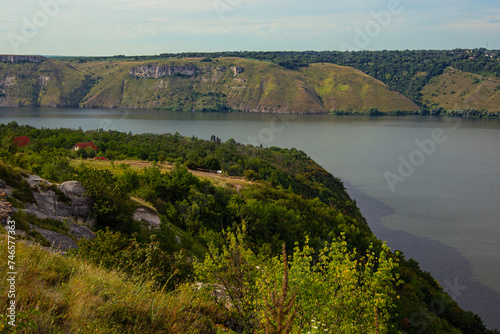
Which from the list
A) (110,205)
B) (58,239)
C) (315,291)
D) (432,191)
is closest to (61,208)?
(110,205)

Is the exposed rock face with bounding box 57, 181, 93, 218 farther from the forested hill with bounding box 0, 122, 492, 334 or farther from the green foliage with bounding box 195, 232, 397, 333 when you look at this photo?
the green foliage with bounding box 195, 232, 397, 333

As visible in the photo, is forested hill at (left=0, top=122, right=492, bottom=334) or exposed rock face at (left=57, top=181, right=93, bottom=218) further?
exposed rock face at (left=57, top=181, right=93, bottom=218)

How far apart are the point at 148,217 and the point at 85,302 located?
520 inches

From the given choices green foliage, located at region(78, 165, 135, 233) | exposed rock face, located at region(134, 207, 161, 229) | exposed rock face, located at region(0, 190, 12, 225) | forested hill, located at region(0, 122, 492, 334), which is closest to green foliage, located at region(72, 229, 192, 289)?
forested hill, located at region(0, 122, 492, 334)

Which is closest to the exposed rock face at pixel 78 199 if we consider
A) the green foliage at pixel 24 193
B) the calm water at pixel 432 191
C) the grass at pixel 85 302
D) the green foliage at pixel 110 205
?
the green foliage at pixel 110 205

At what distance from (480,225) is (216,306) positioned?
4719 centimetres

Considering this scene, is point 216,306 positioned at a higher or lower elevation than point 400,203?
higher

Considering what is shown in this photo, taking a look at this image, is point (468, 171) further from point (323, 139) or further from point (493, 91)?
point (493, 91)

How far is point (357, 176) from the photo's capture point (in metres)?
69.0

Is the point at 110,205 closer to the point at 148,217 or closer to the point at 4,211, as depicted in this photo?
the point at 148,217

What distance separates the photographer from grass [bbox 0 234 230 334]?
4.71 metres

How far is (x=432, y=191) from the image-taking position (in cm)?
5850

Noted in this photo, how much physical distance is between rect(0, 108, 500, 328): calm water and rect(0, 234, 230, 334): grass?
3080cm

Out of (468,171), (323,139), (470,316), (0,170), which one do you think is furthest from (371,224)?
(323,139)
